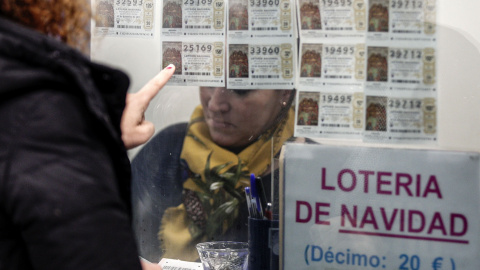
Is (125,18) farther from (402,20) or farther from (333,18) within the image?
(402,20)

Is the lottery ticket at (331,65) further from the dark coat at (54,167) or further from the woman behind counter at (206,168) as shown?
the dark coat at (54,167)

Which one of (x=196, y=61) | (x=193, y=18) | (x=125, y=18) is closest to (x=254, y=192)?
(x=196, y=61)

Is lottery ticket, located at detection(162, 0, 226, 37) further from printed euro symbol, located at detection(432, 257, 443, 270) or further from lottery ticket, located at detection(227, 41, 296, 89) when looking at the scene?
printed euro symbol, located at detection(432, 257, 443, 270)

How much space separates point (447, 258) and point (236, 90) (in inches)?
26.1

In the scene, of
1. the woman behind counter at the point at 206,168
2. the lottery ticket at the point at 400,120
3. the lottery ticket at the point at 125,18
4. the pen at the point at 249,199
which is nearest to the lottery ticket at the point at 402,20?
the lottery ticket at the point at 400,120

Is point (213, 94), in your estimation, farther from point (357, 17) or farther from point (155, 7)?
point (357, 17)

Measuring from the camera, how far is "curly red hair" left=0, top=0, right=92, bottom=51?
0.78m

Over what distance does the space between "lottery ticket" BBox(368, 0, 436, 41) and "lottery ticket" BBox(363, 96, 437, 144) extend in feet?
0.49

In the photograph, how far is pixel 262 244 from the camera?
133cm

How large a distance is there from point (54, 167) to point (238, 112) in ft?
2.72

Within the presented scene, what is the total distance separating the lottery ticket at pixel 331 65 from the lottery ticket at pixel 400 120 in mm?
66

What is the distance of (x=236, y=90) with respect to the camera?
4.72ft

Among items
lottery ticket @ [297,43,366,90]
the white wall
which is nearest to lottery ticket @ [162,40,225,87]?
lottery ticket @ [297,43,366,90]

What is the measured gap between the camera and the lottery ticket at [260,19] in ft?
4.48
